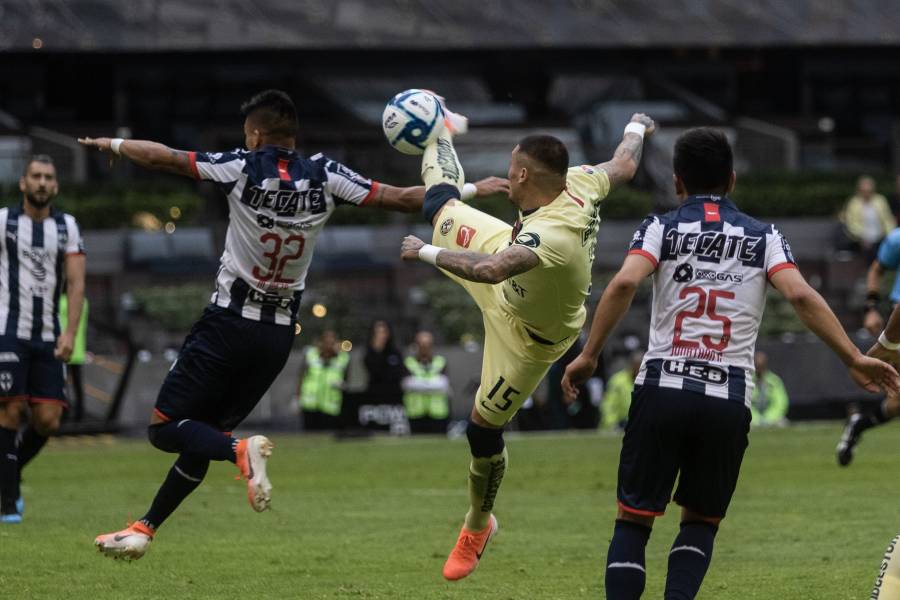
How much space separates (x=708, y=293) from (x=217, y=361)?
10.6ft

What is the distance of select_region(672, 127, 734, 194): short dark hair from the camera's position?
25.5ft

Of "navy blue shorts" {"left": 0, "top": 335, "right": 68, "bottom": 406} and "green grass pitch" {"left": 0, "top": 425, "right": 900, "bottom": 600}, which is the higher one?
"navy blue shorts" {"left": 0, "top": 335, "right": 68, "bottom": 406}

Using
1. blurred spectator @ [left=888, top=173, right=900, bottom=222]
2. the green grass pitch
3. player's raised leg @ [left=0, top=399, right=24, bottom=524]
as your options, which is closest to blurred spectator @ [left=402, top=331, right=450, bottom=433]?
the green grass pitch

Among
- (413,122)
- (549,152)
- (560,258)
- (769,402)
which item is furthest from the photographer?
(769,402)

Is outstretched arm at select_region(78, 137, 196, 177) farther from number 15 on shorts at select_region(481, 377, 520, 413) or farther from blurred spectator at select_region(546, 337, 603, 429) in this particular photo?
blurred spectator at select_region(546, 337, 603, 429)

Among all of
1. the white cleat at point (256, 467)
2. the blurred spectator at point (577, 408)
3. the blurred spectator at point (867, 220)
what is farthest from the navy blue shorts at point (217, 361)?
the blurred spectator at point (867, 220)

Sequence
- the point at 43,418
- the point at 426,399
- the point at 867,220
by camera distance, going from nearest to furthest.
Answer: the point at 43,418 → the point at 426,399 → the point at 867,220

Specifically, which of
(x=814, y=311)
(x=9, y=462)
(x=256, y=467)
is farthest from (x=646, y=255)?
(x=9, y=462)

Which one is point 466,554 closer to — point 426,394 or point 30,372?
point 30,372

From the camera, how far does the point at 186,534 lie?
1237cm

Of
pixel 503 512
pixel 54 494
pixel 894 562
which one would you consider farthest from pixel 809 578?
pixel 54 494

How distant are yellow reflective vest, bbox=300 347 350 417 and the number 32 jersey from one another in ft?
59.7

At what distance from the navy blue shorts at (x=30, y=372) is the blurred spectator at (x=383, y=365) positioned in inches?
495

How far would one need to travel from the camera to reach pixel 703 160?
307 inches
